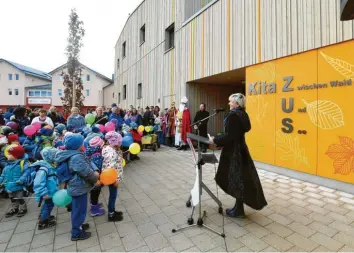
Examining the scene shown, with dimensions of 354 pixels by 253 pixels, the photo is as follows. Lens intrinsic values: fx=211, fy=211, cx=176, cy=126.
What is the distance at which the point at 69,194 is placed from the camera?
253 centimetres

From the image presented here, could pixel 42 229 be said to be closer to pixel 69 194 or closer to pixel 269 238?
pixel 69 194

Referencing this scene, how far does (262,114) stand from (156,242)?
4.61 m

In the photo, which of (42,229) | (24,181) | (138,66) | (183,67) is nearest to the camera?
(42,229)

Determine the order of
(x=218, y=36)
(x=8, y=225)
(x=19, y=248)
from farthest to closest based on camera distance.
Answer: (x=218, y=36) < (x=8, y=225) < (x=19, y=248)

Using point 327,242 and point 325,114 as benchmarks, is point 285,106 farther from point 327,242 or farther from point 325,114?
point 327,242

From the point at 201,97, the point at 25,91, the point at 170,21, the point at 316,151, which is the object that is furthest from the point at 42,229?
the point at 25,91

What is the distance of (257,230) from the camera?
2.84m

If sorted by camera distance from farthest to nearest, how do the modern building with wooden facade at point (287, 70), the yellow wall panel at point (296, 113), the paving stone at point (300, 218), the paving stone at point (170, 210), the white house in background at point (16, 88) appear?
the white house in background at point (16, 88) < the yellow wall panel at point (296, 113) < the modern building with wooden facade at point (287, 70) < the paving stone at point (170, 210) < the paving stone at point (300, 218)

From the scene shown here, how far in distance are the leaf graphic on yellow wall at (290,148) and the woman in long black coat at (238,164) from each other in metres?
2.60

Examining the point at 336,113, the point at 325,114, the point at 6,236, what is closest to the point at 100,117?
the point at 6,236

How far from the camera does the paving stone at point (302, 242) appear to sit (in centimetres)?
246

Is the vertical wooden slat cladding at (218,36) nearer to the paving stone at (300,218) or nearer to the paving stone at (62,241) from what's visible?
the paving stone at (300,218)

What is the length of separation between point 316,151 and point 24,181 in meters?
5.61

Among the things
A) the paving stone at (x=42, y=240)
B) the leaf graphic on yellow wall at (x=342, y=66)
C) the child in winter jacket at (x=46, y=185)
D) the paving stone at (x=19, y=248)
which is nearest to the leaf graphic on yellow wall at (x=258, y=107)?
the leaf graphic on yellow wall at (x=342, y=66)
